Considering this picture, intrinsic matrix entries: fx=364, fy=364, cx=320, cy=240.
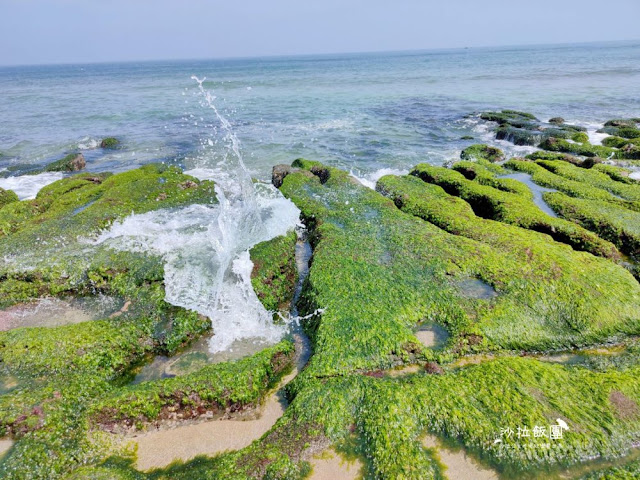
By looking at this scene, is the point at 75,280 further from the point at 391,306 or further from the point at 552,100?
the point at 552,100

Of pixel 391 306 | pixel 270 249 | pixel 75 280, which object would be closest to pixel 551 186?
pixel 391 306

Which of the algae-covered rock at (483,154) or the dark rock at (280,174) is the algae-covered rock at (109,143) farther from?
the algae-covered rock at (483,154)

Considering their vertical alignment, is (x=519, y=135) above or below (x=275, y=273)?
above

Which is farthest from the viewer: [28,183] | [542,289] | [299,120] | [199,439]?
[299,120]

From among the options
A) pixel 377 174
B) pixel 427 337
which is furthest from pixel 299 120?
pixel 427 337

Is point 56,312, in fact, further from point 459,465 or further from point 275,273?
point 459,465

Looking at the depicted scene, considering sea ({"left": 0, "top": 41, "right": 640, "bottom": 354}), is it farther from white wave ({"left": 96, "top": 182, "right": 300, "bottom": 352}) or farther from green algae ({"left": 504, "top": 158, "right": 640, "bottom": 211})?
green algae ({"left": 504, "top": 158, "right": 640, "bottom": 211})
